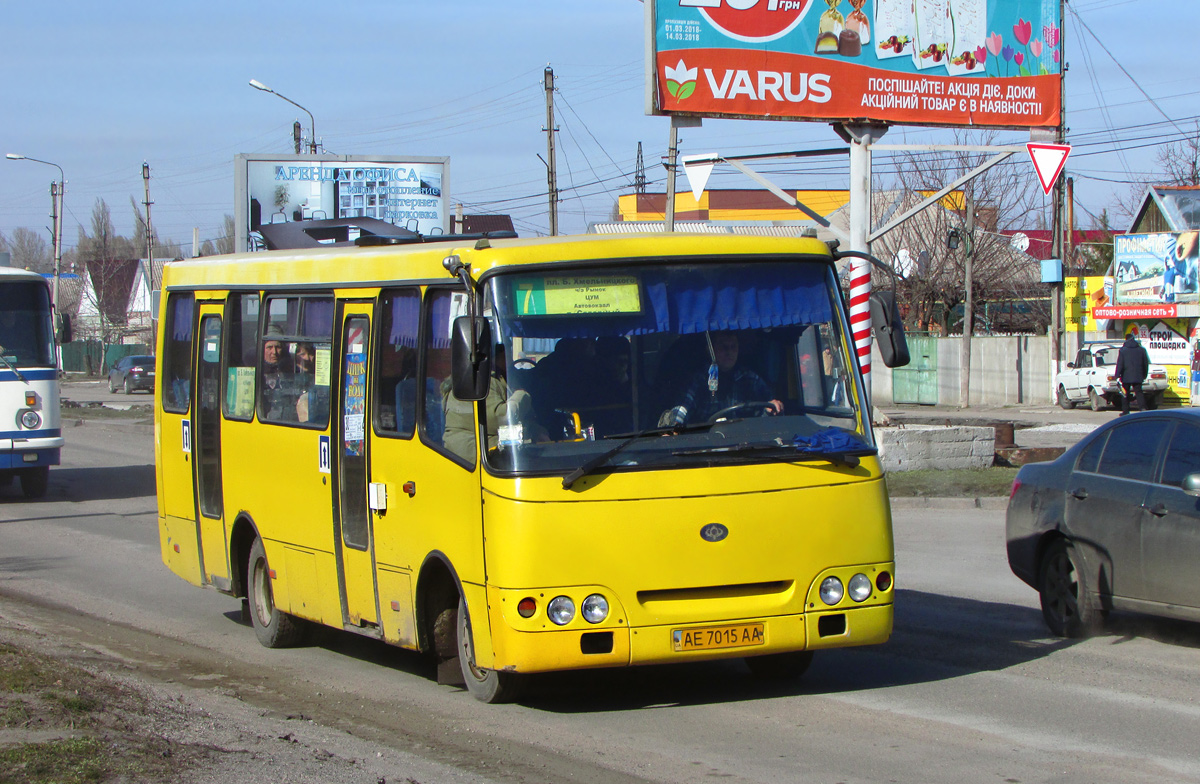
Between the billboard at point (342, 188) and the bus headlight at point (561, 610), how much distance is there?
22594mm

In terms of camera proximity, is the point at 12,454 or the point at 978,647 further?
the point at 12,454

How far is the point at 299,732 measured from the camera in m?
6.60

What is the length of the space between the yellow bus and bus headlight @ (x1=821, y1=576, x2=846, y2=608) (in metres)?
0.02

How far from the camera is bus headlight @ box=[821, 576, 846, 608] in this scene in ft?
22.5

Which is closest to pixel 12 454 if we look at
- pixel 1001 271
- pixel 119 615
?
pixel 119 615

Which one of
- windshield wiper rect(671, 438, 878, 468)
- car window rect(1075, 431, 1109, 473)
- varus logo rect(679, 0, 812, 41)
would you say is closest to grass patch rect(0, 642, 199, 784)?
windshield wiper rect(671, 438, 878, 468)

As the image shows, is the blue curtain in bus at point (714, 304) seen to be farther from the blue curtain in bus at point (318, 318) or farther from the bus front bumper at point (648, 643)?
the blue curtain in bus at point (318, 318)

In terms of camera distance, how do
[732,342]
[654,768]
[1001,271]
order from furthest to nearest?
[1001,271]
[732,342]
[654,768]

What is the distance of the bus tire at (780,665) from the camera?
768cm

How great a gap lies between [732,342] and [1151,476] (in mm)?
3134

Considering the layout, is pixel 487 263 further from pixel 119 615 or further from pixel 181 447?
pixel 119 615

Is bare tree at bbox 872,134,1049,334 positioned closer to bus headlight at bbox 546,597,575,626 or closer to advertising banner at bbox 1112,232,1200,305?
advertising banner at bbox 1112,232,1200,305

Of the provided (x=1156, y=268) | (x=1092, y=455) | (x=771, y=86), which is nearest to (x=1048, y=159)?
(x=771, y=86)

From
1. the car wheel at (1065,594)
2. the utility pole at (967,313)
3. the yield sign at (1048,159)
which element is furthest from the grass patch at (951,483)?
the utility pole at (967,313)
